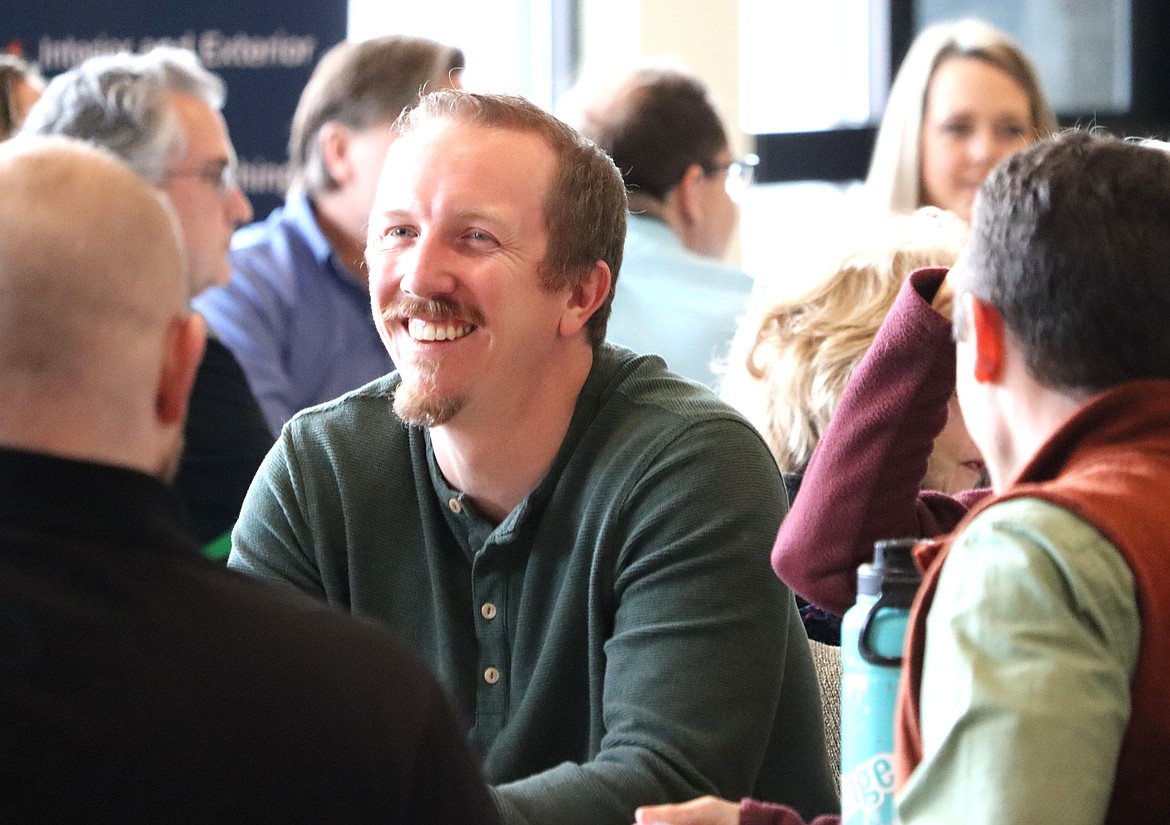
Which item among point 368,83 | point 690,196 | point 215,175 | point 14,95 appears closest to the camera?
point 215,175

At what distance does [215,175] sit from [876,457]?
7.30 feet

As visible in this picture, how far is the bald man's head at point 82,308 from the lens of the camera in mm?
1052

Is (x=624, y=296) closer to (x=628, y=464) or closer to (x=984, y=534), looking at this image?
(x=628, y=464)

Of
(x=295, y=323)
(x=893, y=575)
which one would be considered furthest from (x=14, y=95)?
(x=893, y=575)

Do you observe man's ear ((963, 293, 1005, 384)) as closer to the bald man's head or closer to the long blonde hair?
the bald man's head

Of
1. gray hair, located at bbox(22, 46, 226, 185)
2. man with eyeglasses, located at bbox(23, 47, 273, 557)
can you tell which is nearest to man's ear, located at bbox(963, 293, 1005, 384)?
man with eyeglasses, located at bbox(23, 47, 273, 557)

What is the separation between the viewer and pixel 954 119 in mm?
3896

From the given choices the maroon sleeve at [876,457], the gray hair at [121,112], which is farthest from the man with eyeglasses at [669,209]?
the maroon sleeve at [876,457]

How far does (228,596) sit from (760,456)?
0.99 m

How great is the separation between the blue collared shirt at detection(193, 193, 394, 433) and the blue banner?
1.09 m

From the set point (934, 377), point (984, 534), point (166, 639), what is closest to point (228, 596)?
point (166, 639)

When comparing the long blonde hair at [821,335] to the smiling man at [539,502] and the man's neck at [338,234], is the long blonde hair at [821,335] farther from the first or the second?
the man's neck at [338,234]

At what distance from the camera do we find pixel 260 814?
3.27 ft

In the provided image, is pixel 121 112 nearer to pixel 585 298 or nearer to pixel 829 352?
pixel 585 298
